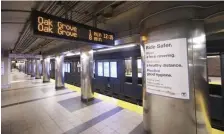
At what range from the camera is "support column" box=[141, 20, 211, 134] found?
2.06 meters

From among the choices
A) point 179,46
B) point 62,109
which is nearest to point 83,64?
point 62,109

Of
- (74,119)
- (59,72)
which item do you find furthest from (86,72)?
(59,72)

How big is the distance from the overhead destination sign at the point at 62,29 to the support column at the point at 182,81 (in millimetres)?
1395

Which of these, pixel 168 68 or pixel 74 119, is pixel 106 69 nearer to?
pixel 74 119

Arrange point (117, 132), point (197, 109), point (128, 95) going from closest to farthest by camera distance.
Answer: point (197, 109), point (117, 132), point (128, 95)

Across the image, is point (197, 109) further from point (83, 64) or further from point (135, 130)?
point (83, 64)

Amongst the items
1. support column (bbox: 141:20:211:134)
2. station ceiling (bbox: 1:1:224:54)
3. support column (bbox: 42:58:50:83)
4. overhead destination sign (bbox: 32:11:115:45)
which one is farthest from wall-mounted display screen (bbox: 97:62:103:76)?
support column (bbox: 141:20:211:134)

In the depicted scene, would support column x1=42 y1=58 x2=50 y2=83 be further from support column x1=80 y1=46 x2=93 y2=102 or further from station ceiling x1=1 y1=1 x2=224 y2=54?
station ceiling x1=1 y1=1 x2=224 y2=54

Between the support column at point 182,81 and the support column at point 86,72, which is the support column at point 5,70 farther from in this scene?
the support column at point 182,81

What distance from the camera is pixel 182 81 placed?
6.86ft

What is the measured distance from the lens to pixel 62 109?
4805 mm

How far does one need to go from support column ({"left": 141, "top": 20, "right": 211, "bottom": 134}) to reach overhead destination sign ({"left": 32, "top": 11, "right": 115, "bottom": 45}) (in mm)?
1395

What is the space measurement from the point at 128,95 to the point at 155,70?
549 centimetres

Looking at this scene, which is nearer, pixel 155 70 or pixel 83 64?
pixel 155 70
